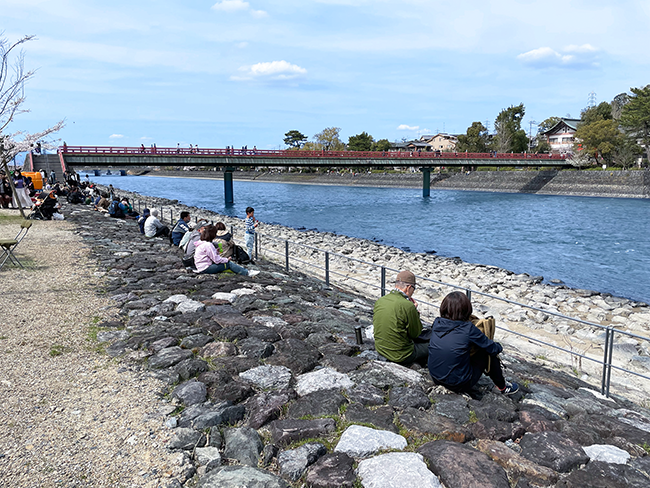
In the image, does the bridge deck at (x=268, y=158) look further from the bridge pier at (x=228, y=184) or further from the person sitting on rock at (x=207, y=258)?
the person sitting on rock at (x=207, y=258)

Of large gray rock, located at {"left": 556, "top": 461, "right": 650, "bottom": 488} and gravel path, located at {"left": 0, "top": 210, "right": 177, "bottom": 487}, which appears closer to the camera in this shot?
large gray rock, located at {"left": 556, "top": 461, "right": 650, "bottom": 488}


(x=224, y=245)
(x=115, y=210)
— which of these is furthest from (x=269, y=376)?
(x=115, y=210)

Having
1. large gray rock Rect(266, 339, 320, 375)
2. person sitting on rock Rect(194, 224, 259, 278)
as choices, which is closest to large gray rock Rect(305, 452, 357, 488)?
large gray rock Rect(266, 339, 320, 375)

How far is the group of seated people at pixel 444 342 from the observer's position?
447 centimetres

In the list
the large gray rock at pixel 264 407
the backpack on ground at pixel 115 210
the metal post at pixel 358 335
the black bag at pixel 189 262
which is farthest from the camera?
the backpack on ground at pixel 115 210

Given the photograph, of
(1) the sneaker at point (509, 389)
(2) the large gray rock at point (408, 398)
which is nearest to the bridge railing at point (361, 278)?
(1) the sneaker at point (509, 389)

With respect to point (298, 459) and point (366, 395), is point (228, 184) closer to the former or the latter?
point (366, 395)

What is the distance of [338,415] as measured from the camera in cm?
436

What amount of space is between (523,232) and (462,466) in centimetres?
3076

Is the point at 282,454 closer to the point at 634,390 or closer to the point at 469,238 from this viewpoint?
the point at 634,390

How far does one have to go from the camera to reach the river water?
20.2m

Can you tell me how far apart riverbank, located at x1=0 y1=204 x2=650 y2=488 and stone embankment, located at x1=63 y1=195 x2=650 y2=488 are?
0.04 ft

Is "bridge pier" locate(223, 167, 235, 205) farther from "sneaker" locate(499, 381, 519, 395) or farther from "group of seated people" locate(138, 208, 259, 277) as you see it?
"sneaker" locate(499, 381, 519, 395)

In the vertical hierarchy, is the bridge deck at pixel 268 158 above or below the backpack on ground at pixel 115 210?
above
